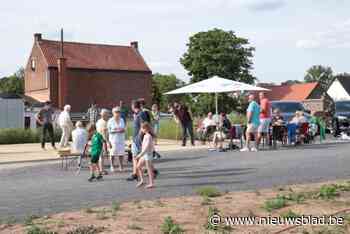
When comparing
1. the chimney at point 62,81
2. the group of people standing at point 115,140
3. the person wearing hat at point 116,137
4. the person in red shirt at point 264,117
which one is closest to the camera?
the group of people standing at point 115,140

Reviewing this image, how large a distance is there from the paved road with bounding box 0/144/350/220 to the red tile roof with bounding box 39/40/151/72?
189 ft

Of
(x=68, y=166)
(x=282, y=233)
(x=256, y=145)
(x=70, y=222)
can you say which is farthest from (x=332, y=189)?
(x=256, y=145)

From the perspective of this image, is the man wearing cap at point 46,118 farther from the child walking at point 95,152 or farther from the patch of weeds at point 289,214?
the patch of weeds at point 289,214

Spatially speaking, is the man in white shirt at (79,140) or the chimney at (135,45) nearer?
the man in white shirt at (79,140)

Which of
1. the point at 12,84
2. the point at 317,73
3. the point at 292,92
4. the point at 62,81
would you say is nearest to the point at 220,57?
the point at 62,81

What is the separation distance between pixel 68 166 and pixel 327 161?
6.90 metres

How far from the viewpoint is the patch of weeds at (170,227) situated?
24.7 ft

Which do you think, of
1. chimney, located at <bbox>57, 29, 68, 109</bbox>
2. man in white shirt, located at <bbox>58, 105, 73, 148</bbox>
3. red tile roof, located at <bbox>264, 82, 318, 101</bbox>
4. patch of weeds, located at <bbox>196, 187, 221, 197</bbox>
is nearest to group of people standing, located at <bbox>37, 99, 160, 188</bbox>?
patch of weeds, located at <bbox>196, 187, 221, 197</bbox>

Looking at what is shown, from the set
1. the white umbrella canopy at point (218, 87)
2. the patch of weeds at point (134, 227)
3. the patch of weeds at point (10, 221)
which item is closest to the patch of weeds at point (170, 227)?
the patch of weeds at point (134, 227)

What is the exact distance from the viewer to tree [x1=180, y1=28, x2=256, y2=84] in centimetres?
7562

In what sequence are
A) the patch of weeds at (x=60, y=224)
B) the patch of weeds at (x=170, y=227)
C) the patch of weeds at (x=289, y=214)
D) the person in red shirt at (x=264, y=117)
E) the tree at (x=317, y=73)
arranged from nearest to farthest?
1. the patch of weeds at (x=170, y=227)
2. the patch of weeds at (x=60, y=224)
3. the patch of weeds at (x=289, y=214)
4. the person in red shirt at (x=264, y=117)
5. the tree at (x=317, y=73)

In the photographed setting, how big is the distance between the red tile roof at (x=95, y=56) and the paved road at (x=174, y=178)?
2267 inches

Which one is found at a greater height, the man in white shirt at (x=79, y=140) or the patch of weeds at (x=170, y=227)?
the man in white shirt at (x=79, y=140)

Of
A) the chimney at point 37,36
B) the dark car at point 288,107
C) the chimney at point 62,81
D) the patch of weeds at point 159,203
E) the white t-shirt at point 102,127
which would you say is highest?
the chimney at point 37,36
